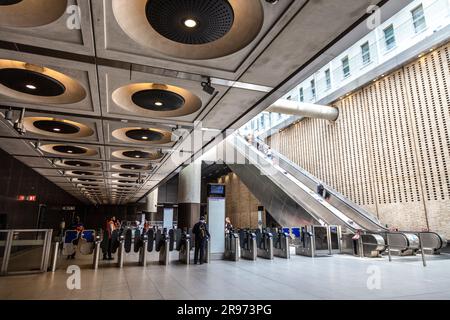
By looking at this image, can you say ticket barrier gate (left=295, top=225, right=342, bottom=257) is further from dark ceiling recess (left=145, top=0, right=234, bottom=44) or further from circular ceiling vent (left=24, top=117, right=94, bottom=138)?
dark ceiling recess (left=145, top=0, right=234, bottom=44)

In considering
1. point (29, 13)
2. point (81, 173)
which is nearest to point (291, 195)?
point (81, 173)

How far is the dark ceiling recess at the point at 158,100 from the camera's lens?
5504 mm

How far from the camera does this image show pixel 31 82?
4.96 metres

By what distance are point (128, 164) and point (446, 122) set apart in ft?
43.6

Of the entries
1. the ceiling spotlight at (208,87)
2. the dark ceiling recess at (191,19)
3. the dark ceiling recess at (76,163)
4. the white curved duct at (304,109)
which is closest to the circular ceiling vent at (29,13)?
the dark ceiling recess at (191,19)

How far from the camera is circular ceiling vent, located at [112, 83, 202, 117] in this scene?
554 centimetres

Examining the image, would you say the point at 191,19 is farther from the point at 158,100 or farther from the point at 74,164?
the point at 74,164

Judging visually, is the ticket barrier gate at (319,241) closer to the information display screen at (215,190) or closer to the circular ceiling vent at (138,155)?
A: the information display screen at (215,190)

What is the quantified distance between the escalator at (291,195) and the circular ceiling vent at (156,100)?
28.9 ft

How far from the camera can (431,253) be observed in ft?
34.2

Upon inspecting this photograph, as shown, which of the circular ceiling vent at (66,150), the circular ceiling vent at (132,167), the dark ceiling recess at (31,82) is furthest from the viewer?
the circular ceiling vent at (132,167)

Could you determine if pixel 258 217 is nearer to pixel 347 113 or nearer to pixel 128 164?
pixel 347 113

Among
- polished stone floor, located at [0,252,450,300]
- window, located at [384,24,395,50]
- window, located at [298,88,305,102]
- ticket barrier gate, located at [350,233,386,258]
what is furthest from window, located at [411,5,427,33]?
polished stone floor, located at [0,252,450,300]
